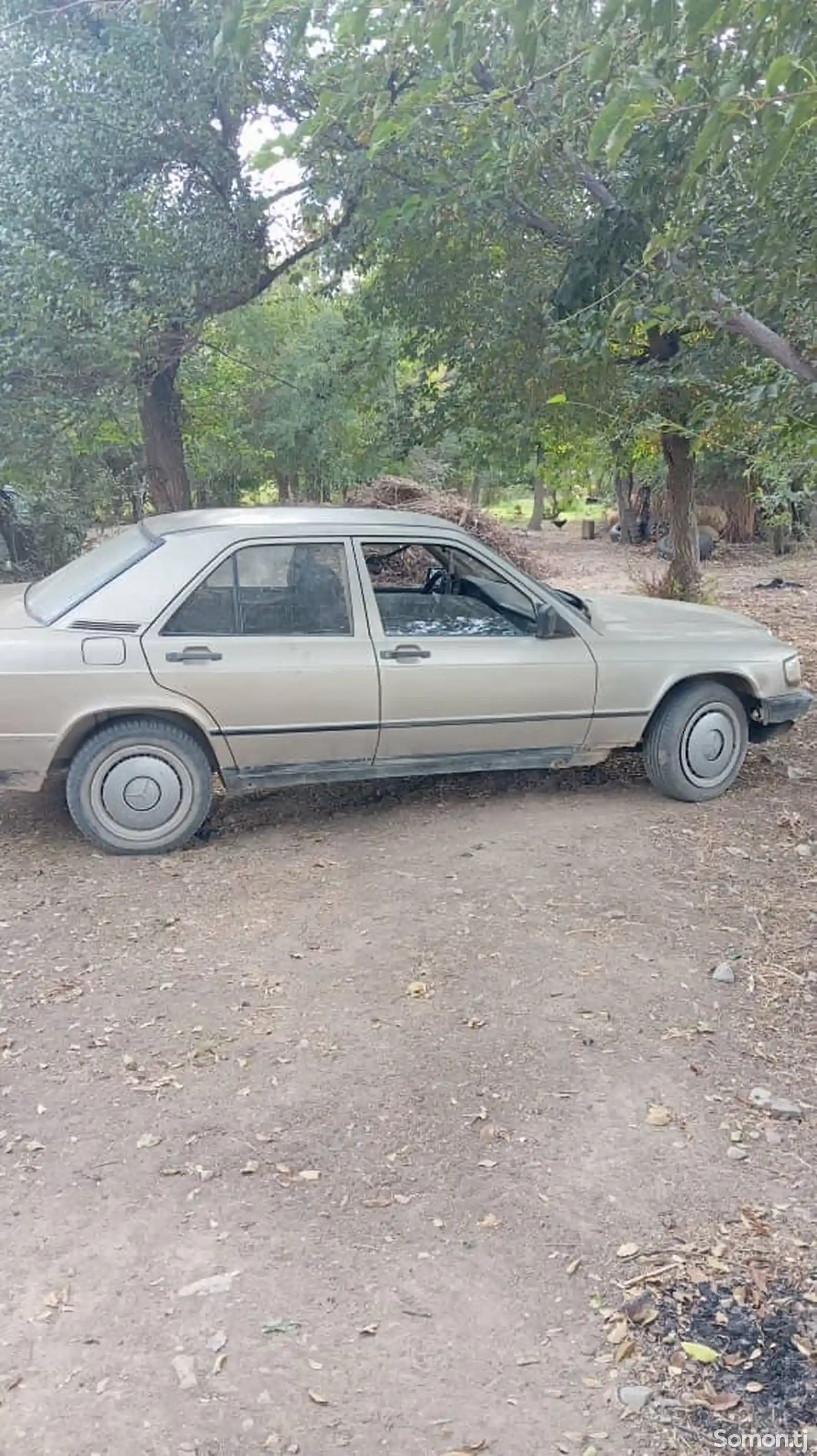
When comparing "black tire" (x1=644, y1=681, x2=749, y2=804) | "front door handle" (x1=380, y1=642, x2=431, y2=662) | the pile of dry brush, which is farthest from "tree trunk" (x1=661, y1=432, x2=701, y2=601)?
"front door handle" (x1=380, y1=642, x2=431, y2=662)

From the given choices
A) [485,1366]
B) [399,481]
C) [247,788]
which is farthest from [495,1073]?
[399,481]

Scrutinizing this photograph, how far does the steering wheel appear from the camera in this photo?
5.60 metres

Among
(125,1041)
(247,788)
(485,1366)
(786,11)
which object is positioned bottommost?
(485,1366)

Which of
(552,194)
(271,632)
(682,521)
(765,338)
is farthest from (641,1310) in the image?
(682,521)

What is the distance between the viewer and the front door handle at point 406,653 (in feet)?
16.2

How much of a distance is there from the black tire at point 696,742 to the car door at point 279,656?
164 centimetres

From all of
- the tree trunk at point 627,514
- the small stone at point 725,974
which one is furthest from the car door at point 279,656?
the tree trunk at point 627,514

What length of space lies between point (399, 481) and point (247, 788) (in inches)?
404

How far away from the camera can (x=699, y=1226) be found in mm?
2570

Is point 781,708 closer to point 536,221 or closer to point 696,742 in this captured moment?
point 696,742

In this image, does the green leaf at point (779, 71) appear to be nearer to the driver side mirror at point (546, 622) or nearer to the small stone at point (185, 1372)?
the driver side mirror at point (546, 622)

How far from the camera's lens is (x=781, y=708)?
5.62 meters

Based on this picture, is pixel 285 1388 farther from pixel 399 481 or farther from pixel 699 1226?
pixel 399 481

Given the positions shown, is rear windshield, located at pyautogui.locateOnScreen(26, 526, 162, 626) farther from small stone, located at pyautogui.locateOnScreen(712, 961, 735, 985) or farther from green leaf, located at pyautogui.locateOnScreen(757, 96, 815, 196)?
small stone, located at pyautogui.locateOnScreen(712, 961, 735, 985)
